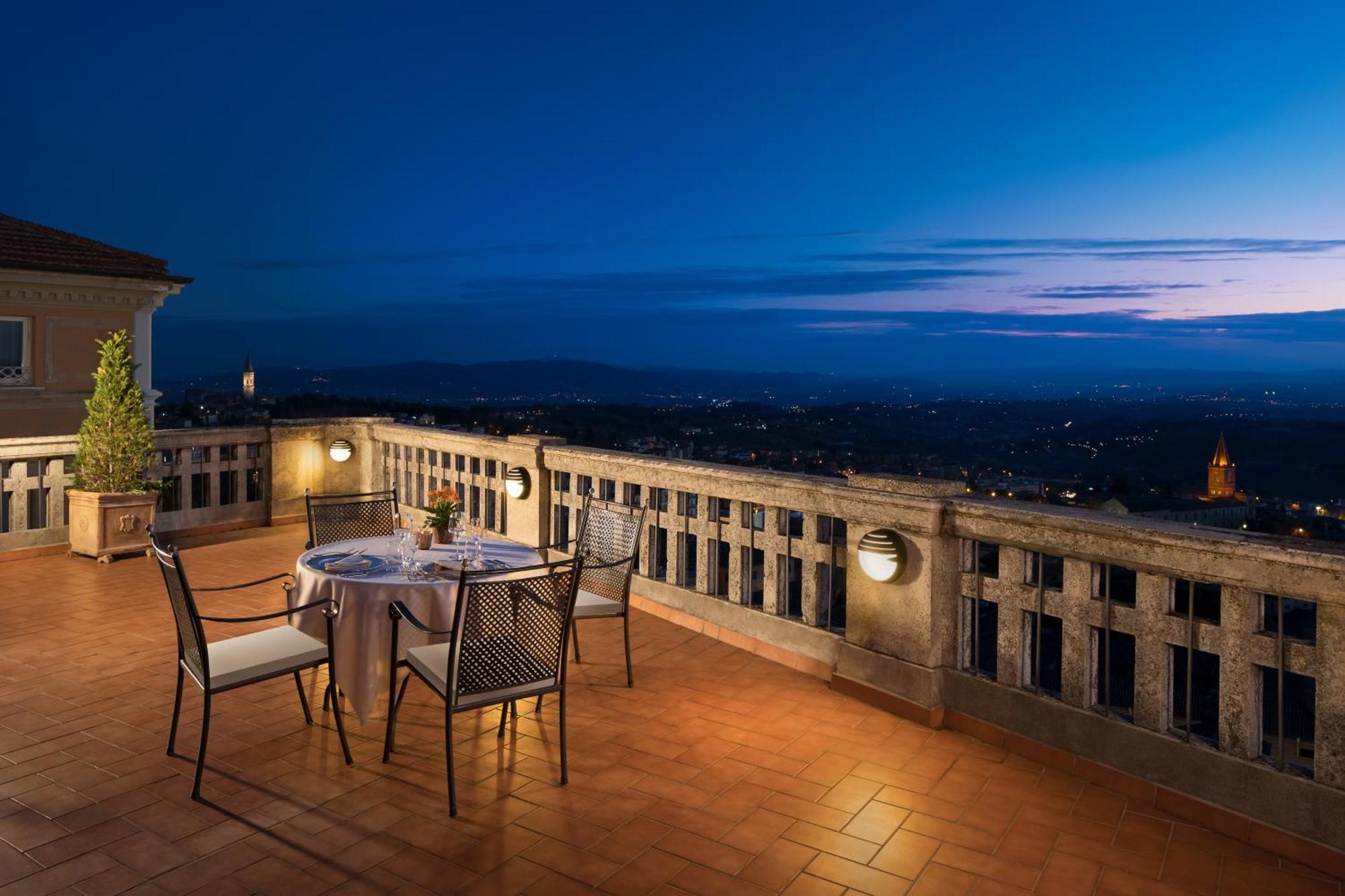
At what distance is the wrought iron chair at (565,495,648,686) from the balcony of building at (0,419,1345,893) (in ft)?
1.45

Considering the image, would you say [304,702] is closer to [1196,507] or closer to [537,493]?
[537,493]

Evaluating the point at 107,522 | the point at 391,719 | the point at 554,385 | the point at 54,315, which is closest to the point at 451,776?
the point at 391,719

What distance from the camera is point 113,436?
26.1 ft

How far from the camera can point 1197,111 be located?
64.5 ft

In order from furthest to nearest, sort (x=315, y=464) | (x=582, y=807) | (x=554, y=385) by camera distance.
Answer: (x=554, y=385)
(x=315, y=464)
(x=582, y=807)

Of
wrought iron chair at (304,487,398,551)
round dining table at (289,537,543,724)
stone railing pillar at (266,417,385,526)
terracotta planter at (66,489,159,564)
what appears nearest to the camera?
round dining table at (289,537,543,724)

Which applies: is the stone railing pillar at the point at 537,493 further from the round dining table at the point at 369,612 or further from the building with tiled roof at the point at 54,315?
the building with tiled roof at the point at 54,315

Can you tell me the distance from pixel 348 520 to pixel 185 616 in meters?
2.15

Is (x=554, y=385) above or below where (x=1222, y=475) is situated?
above

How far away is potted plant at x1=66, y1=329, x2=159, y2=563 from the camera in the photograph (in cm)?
793

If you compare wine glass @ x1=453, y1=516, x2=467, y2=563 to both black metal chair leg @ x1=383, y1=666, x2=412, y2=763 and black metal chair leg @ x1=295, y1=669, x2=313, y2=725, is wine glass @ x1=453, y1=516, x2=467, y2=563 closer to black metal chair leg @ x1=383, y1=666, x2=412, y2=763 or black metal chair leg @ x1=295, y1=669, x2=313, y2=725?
black metal chair leg @ x1=383, y1=666, x2=412, y2=763

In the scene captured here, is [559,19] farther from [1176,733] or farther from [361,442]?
[1176,733]

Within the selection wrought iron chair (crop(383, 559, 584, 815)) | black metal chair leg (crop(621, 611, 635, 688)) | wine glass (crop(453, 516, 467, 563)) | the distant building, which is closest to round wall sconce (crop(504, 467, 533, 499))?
wine glass (crop(453, 516, 467, 563))

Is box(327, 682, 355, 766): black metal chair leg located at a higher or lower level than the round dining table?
lower
